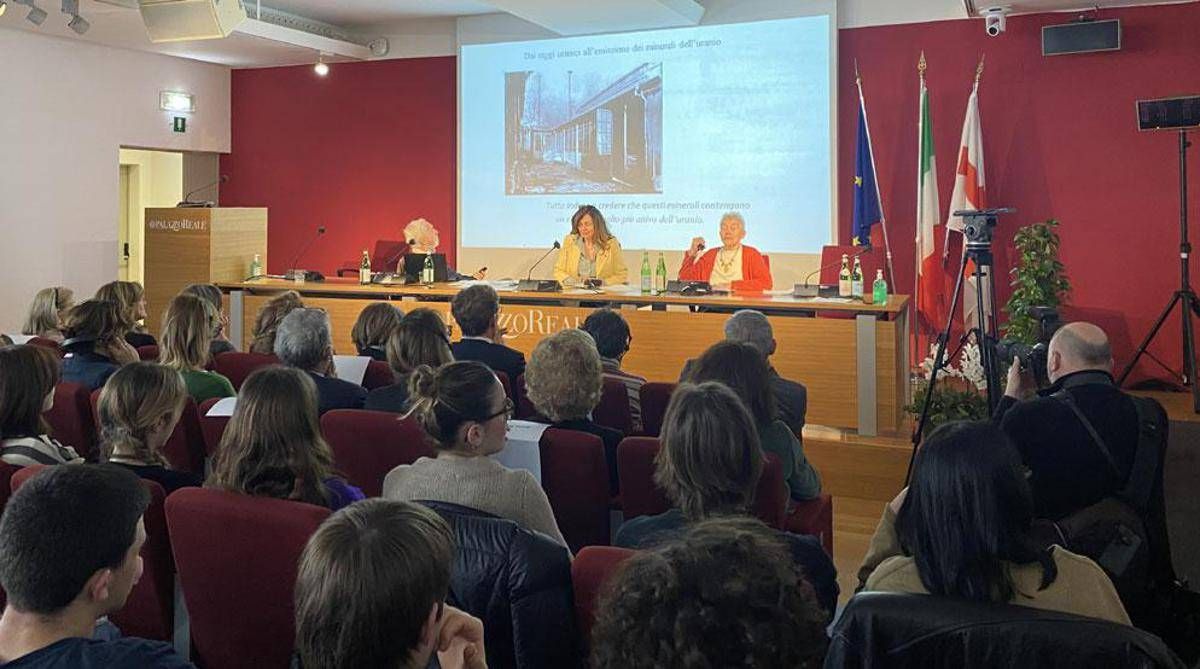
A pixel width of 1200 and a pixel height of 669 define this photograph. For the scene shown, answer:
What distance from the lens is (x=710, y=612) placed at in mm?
1030

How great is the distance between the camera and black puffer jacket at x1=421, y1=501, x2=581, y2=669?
77.7 inches

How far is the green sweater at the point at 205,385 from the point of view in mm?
3809

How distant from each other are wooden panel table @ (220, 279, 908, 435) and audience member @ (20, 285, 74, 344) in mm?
2437

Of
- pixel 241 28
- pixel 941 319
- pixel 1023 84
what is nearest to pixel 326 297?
pixel 241 28

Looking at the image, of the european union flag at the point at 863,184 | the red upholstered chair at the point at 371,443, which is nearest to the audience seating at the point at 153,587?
the red upholstered chair at the point at 371,443

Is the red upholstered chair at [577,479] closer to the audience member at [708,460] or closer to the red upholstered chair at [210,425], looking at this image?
the audience member at [708,460]

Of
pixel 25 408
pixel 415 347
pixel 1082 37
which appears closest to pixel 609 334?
pixel 415 347

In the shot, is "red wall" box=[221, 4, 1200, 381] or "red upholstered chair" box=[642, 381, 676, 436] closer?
"red upholstered chair" box=[642, 381, 676, 436]

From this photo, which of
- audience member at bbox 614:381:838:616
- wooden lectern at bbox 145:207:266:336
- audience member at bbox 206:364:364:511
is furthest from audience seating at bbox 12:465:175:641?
wooden lectern at bbox 145:207:266:336

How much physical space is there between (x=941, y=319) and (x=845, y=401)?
7.93 feet

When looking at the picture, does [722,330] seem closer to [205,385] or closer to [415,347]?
[415,347]

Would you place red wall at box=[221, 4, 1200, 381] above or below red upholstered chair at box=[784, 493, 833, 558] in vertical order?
above

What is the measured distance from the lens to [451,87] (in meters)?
A: 9.95

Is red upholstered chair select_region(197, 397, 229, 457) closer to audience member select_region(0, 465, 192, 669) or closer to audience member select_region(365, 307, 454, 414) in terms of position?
audience member select_region(365, 307, 454, 414)
